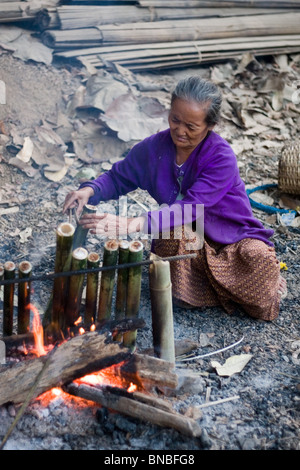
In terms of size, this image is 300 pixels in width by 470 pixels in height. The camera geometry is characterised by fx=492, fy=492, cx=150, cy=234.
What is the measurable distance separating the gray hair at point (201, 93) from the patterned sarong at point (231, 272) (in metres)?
0.76

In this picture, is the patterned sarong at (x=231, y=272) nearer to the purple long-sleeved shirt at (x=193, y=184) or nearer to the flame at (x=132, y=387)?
the purple long-sleeved shirt at (x=193, y=184)

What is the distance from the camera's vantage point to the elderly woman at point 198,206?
8.75 feet

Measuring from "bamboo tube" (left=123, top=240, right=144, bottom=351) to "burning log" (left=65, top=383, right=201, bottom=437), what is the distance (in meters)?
0.34

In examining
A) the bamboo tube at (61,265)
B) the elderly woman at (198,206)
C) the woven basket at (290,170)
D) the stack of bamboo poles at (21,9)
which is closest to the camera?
the bamboo tube at (61,265)

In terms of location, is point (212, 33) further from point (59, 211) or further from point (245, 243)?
point (245, 243)

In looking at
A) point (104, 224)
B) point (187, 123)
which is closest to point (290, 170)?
point (187, 123)

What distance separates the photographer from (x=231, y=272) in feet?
9.89

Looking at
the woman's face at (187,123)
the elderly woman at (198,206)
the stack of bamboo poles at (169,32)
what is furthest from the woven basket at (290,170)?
the stack of bamboo poles at (169,32)

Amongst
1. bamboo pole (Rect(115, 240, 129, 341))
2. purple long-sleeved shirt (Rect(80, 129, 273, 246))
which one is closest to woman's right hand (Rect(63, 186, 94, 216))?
purple long-sleeved shirt (Rect(80, 129, 273, 246))

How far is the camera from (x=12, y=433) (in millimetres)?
2182

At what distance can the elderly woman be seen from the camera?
8.75 ft

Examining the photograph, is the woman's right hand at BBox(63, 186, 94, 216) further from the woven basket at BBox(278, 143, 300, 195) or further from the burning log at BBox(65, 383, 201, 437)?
the woven basket at BBox(278, 143, 300, 195)

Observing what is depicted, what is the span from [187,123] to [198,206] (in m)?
0.45

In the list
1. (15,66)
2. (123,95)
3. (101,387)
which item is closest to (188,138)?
(101,387)
